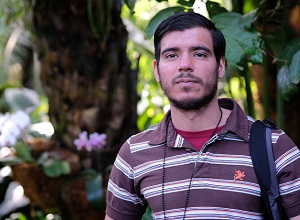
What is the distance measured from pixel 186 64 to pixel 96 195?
5.38ft

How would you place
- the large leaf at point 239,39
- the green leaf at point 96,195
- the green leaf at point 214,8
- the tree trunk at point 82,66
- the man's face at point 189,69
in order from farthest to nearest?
the tree trunk at point 82,66, the green leaf at point 96,195, the green leaf at point 214,8, the large leaf at point 239,39, the man's face at point 189,69

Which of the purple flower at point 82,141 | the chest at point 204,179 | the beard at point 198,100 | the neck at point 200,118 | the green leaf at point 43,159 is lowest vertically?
the green leaf at point 43,159

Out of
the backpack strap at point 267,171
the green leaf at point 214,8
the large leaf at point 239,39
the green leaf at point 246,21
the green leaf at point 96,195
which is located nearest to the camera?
the backpack strap at point 267,171

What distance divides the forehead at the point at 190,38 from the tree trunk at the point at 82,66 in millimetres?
1503

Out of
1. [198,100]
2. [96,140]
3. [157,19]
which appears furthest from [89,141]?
[198,100]

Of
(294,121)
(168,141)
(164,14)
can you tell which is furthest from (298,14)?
(168,141)

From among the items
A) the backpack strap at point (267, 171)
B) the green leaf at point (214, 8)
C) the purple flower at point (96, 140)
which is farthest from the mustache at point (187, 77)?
the purple flower at point (96, 140)

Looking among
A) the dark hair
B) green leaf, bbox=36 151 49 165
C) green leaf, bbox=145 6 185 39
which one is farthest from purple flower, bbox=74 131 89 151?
the dark hair

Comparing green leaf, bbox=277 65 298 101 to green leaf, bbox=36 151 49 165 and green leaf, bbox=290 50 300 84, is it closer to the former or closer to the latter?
green leaf, bbox=290 50 300 84

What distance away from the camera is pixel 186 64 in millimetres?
1661

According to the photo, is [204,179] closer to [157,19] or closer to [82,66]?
[157,19]

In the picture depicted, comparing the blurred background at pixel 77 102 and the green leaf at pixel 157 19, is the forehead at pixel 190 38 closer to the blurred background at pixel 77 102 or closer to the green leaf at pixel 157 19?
the green leaf at pixel 157 19

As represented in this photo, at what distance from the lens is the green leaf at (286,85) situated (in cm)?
206

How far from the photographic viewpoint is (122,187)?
1.82m
